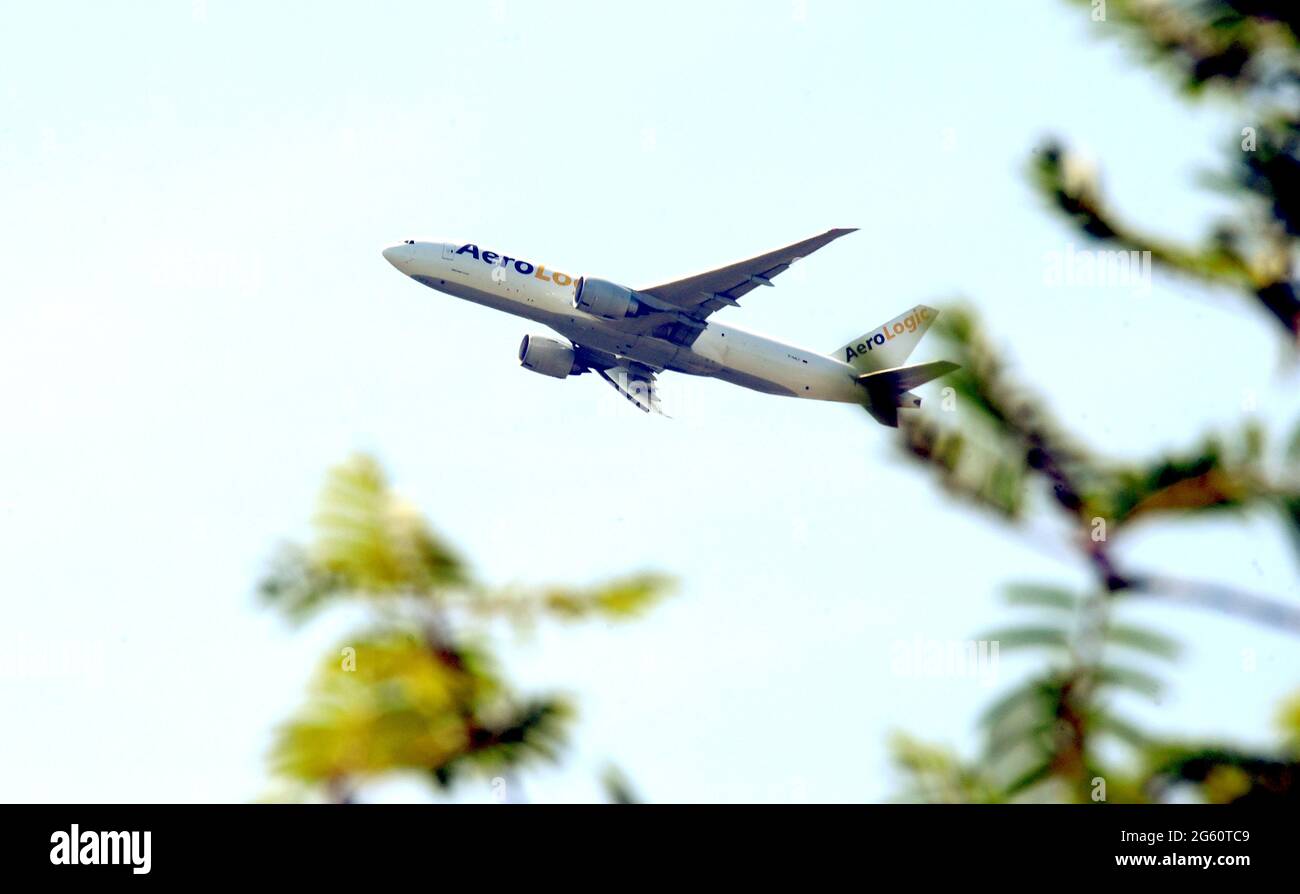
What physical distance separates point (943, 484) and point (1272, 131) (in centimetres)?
139

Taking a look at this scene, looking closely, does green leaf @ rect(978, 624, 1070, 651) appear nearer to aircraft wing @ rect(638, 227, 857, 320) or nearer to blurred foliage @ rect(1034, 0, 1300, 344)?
blurred foliage @ rect(1034, 0, 1300, 344)

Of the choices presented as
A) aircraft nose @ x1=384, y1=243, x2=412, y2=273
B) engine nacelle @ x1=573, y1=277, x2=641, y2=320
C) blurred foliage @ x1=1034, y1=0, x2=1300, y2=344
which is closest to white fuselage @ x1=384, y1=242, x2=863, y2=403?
aircraft nose @ x1=384, y1=243, x2=412, y2=273

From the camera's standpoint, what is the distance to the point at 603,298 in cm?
4866

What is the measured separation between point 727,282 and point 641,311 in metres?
3.69

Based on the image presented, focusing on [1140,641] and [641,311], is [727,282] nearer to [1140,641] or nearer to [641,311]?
[641,311]

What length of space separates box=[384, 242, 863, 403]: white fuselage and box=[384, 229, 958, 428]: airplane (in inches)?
1.6

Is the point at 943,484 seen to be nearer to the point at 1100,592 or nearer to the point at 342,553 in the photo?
the point at 1100,592

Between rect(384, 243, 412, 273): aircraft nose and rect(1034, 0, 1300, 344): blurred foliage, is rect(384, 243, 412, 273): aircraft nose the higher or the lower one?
the higher one

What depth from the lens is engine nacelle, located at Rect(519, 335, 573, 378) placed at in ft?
179

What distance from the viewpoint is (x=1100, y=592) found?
72.6 inches

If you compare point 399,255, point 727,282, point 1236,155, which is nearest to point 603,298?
point 727,282

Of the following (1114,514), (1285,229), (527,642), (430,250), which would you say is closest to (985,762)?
(1114,514)

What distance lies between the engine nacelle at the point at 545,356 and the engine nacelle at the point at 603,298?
5.88 meters
